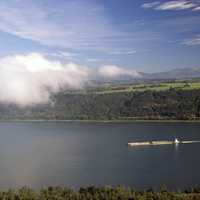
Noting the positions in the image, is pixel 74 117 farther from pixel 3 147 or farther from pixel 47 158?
pixel 47 158

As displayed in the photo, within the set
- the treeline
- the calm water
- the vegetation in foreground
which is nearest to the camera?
the vegetation in foreground

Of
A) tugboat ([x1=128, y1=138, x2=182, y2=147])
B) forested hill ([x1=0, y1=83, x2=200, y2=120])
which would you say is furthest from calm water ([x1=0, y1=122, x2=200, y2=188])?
forested hill ([x1=0, y1=83, x2=200, y2=120])

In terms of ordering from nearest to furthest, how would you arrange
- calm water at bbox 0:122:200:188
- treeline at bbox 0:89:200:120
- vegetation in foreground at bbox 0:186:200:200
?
vegetation in foreground at bbox 0:186:200:200 → calm water at bbox 0:122:200:188 → treeline at bbox 0:89:200:120

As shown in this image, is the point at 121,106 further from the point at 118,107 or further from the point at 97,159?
the point at 97,159

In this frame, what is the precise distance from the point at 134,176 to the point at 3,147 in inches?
623

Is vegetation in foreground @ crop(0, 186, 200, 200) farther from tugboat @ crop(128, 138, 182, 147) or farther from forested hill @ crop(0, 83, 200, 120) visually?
forested hill @ crop(0, 83, 200, 120)

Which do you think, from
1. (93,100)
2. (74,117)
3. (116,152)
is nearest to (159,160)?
(116,152)

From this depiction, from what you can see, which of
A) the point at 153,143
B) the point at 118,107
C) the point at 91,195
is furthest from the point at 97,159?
the point at 118,107

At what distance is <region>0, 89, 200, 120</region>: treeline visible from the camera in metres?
56.9

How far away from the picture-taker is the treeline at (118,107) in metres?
56.9

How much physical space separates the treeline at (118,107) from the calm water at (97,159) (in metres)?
12.4

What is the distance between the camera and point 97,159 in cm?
2723

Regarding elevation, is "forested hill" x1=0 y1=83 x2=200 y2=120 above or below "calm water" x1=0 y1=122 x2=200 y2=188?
above

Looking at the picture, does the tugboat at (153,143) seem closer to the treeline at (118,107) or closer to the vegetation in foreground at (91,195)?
the treeline at (118,107)
